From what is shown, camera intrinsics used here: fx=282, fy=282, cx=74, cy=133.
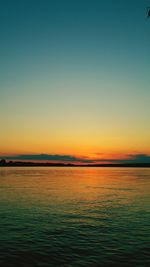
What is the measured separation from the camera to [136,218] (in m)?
27.4

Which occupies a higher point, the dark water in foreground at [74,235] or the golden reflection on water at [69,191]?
the dark water in foreground at [74,235]

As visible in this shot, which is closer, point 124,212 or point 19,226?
point 19,226

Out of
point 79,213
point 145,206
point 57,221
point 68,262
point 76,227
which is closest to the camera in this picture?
point 68,262

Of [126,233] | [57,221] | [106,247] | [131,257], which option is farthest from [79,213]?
[131,257]

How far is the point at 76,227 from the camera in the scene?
77.7 feet

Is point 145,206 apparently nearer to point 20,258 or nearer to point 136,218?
point 136,218

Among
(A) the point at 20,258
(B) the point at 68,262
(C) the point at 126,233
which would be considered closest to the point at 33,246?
(A) the point at 20,258

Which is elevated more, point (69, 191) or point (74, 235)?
point (74, 235)

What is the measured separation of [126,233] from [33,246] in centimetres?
766

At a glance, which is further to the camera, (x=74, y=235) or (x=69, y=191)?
(x=69, y=191)

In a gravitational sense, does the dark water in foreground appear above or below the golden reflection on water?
above

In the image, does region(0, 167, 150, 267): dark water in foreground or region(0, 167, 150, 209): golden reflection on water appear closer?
region(0, 167, 150, 267): dark water in foreground

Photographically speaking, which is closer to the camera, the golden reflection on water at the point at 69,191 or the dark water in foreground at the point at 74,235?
the dark water in foreground at the point at 74,235

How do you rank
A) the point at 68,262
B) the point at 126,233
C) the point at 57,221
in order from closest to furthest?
the point at 68,262, the point at 126,233, the point at 57,221
